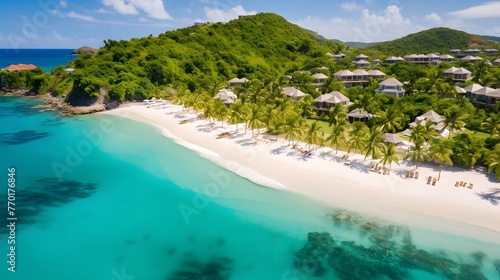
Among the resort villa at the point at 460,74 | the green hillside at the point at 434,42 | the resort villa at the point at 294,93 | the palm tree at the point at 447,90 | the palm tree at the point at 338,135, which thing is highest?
the green hillside at the point at 434,42

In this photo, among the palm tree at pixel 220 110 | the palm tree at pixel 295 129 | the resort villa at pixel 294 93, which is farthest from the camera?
the resort villa at pixel 294 93

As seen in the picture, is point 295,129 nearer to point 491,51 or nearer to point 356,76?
point 356,76

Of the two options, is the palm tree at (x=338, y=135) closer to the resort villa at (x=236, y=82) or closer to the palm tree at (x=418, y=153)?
the palm tree at (x=418, y=153)

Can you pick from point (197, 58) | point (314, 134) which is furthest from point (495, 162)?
point (197, 58)

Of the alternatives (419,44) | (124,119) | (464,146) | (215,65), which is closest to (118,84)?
(124,119)

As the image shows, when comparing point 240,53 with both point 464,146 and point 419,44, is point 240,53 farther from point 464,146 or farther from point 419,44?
point 419,44

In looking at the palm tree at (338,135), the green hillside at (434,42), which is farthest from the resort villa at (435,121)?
the green hillside at (434,42)

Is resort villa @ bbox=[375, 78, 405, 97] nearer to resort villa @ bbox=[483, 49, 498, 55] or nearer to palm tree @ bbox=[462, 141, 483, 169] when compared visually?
palm tree @ bbox=[462, 141, 483, 169]
